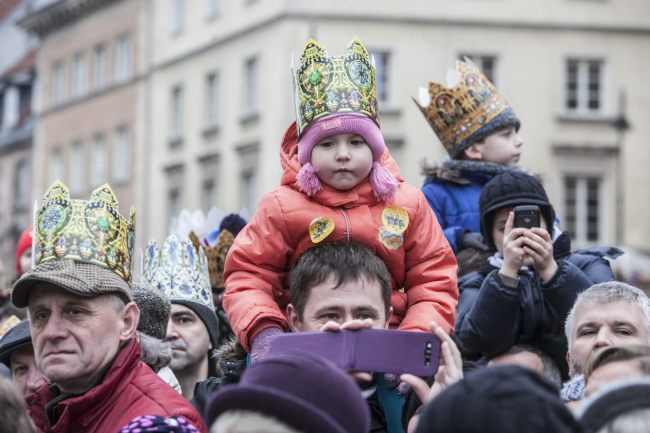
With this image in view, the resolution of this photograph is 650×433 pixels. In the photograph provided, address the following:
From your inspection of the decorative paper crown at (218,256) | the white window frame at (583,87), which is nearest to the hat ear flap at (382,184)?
the decorative paper crown at (218,256)

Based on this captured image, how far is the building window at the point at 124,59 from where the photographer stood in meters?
50.5

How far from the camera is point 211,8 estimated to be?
147 feet

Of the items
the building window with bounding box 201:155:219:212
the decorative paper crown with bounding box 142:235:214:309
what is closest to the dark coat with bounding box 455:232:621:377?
the decorative paper crown with bounding box 142:235:214:309

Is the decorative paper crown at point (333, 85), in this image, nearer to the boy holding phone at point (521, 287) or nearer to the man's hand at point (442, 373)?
the boy holding phone at point (521, 287)

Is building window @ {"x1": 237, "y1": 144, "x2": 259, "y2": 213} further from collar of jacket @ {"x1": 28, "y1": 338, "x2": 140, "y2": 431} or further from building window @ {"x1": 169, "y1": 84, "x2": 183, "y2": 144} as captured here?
collar of jacket @ {"x1": 28, "y1": 338, "x2": 140, "y2": 431}

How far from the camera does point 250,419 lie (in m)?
4.24

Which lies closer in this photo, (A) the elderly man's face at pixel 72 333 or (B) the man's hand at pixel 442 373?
(B) the man's hand at pixel 442 373

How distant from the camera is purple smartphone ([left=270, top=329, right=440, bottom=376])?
5094 millimetres

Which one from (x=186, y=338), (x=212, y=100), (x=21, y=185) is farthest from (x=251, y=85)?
(x=186, y=338)

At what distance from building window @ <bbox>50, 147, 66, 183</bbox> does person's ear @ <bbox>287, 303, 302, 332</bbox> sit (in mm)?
51470

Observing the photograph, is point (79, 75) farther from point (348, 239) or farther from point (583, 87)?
point (348, 239)

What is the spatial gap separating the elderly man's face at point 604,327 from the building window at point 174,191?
134ft

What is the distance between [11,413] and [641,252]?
3677 centimetres

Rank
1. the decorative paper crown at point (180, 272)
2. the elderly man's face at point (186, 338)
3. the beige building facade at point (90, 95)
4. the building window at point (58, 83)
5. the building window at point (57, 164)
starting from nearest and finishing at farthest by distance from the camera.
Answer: the elderly man's face at point (186, 338), the decorative paper crown at point (180, 272), the beige building facade at point (90, 95), the building window at point (57, 164), the building window at point (58, 83)
